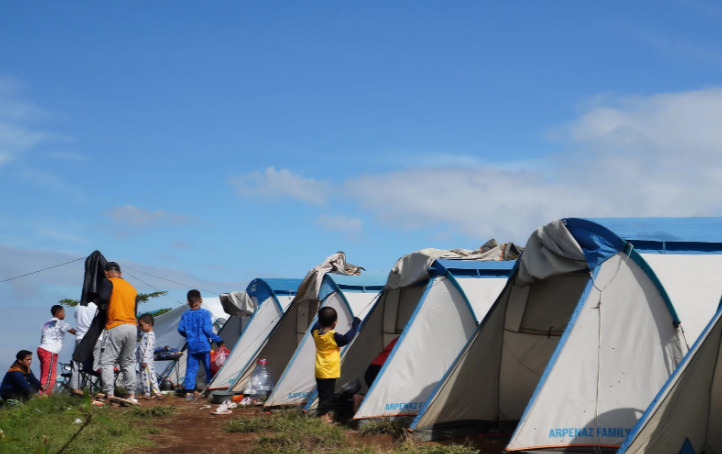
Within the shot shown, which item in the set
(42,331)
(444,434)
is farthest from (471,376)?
(42,331)

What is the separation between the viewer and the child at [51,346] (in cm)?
1233

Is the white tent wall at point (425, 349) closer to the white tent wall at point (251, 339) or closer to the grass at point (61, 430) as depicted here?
the grass at point (61, 430)

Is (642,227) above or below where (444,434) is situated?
above

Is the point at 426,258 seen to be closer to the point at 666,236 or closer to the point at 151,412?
the point at 666,236

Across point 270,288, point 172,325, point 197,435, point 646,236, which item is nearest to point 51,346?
point 270,288

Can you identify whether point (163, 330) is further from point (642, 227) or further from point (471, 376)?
point (642, 227)

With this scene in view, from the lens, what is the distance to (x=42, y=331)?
Answer: 12.4 meters

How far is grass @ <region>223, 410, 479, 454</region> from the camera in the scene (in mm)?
6457

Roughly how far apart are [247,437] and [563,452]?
3587 millimetres

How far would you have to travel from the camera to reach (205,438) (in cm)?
786

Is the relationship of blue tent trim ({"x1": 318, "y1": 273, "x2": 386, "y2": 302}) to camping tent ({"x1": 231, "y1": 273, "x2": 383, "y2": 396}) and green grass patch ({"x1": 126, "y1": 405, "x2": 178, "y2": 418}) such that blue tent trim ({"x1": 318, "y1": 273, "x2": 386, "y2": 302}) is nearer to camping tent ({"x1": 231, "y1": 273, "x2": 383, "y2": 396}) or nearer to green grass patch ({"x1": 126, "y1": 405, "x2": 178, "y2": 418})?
camping tent ({"x1": 231, "y1": 273, "x2": 383, "y2": 396})

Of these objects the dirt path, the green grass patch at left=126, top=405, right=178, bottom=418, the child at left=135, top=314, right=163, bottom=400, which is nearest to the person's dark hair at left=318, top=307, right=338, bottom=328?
the dirt path

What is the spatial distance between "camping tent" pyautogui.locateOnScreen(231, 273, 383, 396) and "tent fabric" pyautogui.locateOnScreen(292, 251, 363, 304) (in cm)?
13

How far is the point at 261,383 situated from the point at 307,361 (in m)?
1.10
